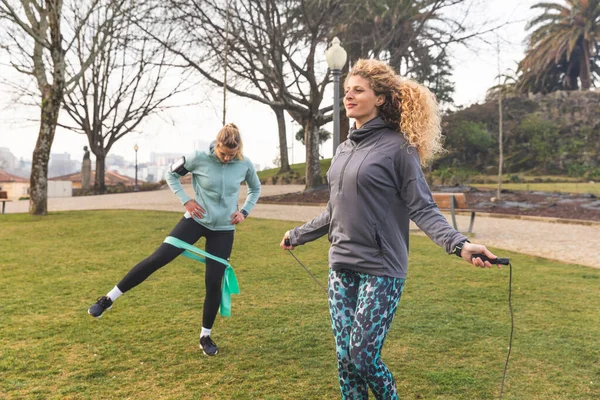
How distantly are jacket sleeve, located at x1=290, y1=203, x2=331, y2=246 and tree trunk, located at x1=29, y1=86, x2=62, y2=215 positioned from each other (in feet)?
45.4

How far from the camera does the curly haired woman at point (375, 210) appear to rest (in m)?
2.50

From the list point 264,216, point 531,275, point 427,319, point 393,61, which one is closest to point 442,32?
point 393,61

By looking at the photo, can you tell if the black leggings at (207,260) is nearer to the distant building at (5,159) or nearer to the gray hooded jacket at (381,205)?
the gray hooded jacket at (381,205)

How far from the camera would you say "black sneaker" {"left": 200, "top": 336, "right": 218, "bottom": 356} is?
14.2 ft

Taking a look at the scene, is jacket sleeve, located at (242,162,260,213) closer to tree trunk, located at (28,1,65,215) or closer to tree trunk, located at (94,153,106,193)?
tree trunk, located at (28,1,65,215)

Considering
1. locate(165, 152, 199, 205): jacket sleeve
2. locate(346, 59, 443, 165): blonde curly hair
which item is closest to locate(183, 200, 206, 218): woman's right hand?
locate(165, 152, 199, 205): jacket sleeve

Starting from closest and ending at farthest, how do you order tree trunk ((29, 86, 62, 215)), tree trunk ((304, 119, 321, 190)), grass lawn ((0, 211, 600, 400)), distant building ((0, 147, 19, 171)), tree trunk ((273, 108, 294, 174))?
grass lawn ((0, 211, 600, 400)) → tree trunk ((29, 86, 62, 215)) → tree trunk ((304, 119, 321, 190)) → tree trunk ((273, 108, 294, 174)) → distant building ((0, 147, 19, 171))

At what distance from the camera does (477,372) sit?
4.00m

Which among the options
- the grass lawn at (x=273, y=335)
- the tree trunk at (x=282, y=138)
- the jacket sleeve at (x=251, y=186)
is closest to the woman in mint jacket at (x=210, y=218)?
the jacket sleeve at (x=251, y=186)

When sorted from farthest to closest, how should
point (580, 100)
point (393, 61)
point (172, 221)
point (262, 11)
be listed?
point (580, 100) → point (393, 61) → point (262, 11) → point (172, 221)

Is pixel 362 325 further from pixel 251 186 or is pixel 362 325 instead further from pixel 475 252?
pixel 251 186

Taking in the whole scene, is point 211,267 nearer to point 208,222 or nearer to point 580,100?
point 208,222

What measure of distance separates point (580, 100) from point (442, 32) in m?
21.0

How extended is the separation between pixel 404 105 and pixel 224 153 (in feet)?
6.37
